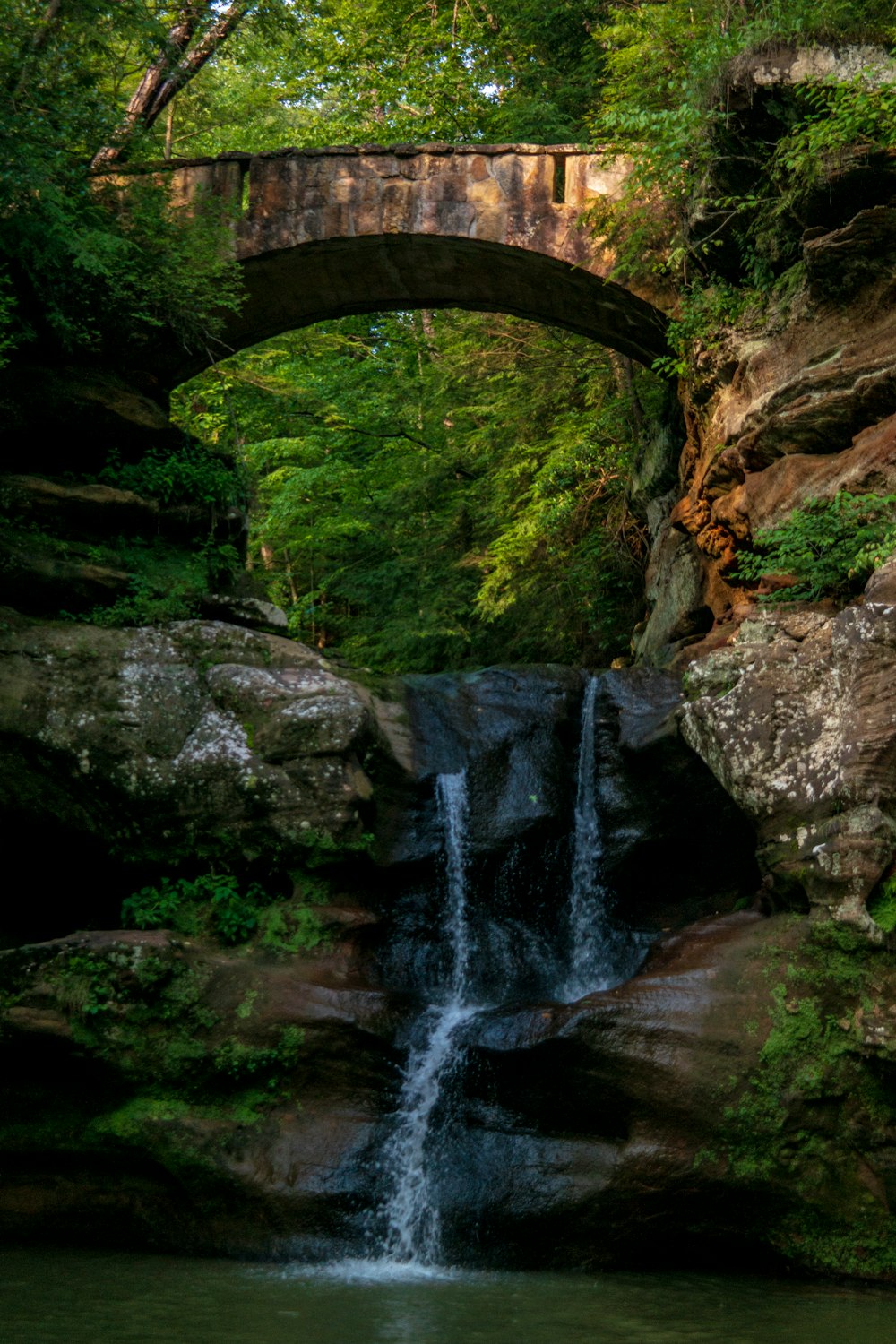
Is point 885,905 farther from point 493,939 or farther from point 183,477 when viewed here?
point 183,477

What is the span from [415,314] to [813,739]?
16118mm

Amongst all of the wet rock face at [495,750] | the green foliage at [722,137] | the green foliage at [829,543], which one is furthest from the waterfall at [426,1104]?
the green foliage at [722,137]

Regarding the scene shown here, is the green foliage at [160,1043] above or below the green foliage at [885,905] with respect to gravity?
below

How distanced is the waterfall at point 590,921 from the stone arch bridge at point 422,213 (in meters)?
5.10

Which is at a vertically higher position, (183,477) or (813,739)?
(183,477)

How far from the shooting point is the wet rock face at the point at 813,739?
23.2 ft

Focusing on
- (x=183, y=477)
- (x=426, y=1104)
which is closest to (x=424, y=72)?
(x=183, y=477)

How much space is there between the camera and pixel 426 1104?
295 inches

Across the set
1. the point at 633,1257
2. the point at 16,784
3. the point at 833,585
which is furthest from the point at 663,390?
the point at 633,1257

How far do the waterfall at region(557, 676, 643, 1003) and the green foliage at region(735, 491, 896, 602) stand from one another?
2.16 m

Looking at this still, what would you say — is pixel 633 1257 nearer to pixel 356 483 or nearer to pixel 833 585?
pixel 833 585

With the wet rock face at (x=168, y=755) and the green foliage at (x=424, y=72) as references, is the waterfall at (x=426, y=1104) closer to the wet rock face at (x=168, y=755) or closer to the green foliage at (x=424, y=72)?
the wet rock face at (x=168, y=755)

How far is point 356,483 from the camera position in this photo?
1853cm

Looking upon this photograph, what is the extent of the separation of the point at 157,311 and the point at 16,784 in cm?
521
